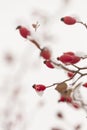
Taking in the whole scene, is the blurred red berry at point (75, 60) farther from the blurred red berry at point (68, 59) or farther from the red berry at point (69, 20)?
the red berry at point (69, 20)

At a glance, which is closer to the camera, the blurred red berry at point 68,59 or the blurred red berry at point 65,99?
the blurred red berry at point 68,59

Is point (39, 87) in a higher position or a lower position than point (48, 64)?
lower

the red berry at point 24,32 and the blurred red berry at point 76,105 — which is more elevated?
the red berry at point 24,32

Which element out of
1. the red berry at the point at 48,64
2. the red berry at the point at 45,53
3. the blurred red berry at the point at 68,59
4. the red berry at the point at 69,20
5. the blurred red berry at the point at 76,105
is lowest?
the blurred red berry at the point at 76,105

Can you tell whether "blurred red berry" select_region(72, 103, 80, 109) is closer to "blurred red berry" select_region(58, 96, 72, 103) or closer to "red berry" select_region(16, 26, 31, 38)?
"blurred red berry" select_region(58, 96, 72, 103)

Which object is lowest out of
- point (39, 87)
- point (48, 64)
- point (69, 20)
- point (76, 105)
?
point (76, 105)

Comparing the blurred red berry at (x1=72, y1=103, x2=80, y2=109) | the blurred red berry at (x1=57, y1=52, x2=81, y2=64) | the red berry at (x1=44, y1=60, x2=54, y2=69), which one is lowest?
the blurred red berry at (x1=72, y1=103, x2=80, y2=109)

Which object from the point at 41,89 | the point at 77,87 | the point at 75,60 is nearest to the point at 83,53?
the point at 75,60

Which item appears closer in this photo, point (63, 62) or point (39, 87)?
point (63, 62)

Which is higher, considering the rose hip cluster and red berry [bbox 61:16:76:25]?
red berry [bbox 61:16:76:25]

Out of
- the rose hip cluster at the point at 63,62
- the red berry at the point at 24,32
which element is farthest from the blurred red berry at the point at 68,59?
the red berry at the point at 24,32

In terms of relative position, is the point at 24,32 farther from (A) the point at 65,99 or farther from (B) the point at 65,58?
(A) the point at 65,99

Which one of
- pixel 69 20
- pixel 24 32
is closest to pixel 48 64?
pixel 24 32

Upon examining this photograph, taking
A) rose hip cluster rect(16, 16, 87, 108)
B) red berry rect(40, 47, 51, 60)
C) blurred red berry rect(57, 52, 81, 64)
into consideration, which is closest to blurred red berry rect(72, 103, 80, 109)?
rose hip cluster rect(16, 16, 87, 108)
